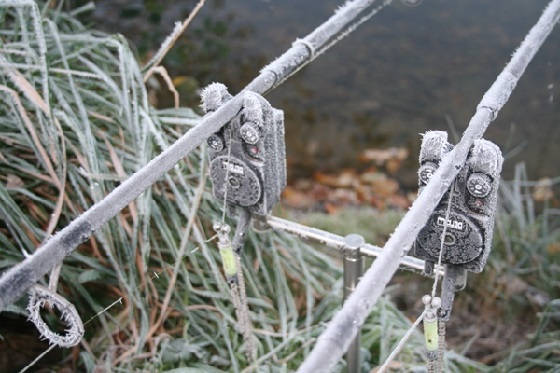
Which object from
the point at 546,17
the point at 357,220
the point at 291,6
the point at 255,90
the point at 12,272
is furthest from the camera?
the point at 291,6

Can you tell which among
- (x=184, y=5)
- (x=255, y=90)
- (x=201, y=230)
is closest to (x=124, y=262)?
(x=201, y=230)

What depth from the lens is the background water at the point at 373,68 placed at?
3865 mm

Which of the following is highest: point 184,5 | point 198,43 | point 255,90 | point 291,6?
point 291,6

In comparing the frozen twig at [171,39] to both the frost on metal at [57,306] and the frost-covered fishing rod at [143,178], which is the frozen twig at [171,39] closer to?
the frost-covered fishing rod at [143,178]

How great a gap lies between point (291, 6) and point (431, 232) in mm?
4135

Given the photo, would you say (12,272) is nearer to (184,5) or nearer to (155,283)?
(155,283)

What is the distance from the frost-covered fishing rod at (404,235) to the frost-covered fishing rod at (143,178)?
0.39 m

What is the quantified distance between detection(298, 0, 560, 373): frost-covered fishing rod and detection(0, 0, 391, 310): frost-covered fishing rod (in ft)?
1.27

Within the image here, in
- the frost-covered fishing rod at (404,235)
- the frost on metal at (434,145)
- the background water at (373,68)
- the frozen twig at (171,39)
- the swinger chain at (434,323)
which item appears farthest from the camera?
the background water at (373,68)

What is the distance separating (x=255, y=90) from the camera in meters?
1.37

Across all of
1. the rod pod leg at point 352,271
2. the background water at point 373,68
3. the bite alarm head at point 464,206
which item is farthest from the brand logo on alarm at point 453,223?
the background water at point 373,68

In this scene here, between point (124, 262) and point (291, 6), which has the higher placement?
point (291, 6)

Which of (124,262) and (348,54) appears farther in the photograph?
(348,54)

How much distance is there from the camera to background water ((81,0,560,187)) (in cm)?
387
